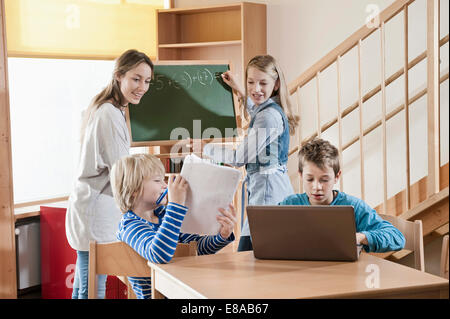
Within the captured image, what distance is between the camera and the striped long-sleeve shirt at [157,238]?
185 cm

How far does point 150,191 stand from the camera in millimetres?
2049

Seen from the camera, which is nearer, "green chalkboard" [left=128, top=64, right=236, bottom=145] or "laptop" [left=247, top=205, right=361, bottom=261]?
"laptop" [left=247, top=205, right=361, bottom=261]

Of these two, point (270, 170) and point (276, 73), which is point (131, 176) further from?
point (276, 73)

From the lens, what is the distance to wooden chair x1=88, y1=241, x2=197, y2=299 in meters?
1.93

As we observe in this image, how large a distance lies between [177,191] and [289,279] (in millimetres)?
470

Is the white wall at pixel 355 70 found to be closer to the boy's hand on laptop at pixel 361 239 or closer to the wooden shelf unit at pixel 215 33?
the wooden shelf unit at pixel 215 33

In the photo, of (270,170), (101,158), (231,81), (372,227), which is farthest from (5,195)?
(372,227)

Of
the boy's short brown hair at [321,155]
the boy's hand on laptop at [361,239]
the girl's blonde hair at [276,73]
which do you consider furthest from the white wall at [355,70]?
the boy's hand on laptop at [361,239]

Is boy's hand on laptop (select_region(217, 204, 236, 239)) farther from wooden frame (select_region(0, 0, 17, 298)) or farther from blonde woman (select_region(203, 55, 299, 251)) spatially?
wooden frame (select_region(0, 0, 17, 298))

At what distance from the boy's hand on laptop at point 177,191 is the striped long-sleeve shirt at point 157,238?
17 millimetres

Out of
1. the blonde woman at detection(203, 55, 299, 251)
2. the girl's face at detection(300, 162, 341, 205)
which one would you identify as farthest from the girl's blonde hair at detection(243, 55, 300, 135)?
the girl's face at detection(300, 162, 341, 205)

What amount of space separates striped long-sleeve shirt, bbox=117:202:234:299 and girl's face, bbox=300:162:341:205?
35cm

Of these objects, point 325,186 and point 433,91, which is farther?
point 433,91
